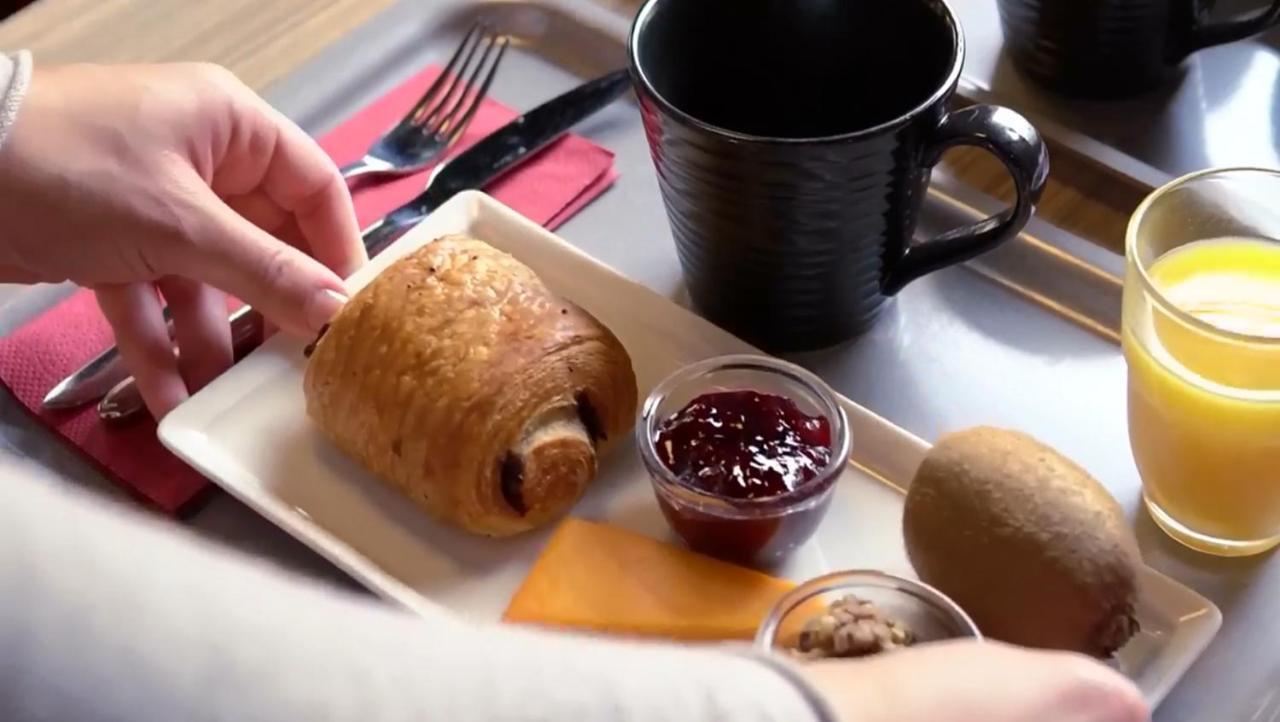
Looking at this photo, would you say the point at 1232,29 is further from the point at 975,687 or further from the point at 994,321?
the point at 975,687

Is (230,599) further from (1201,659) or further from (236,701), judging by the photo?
(1201,659)

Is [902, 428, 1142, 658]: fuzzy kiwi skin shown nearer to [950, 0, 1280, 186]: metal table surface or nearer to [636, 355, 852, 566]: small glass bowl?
[636, 355, 852, 566]: small glass bowl

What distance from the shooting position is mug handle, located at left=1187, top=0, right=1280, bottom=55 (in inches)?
34.7

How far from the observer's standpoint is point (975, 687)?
0.49 m

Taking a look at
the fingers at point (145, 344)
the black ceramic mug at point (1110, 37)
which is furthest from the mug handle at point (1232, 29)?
the fingers at point (145, 344)

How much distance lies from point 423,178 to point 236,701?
2.05 feet

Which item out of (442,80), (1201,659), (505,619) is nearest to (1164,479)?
(1201,659)

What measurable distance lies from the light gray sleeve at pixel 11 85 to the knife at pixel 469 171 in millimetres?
153

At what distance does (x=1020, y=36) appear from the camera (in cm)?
97

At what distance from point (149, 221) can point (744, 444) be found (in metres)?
0.38

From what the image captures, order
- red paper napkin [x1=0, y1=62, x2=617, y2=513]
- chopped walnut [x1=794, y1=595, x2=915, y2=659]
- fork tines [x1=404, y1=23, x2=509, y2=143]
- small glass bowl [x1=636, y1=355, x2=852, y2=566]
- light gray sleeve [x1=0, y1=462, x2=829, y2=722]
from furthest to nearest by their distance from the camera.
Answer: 1. fork tines [x1=404, y1=23, x2=509, y2=143]
2. red paper napkin [x1=0, y1=62, x2=617, y2=513]
3. small glass bowl [x1=636, y1=355, x2=852, y2=566]
4. chopped walnut [x1=794, y1=595, x2=915, y2=659]
5. light gray sleeve [x1=0, y1=462, x2=829, y2=722]

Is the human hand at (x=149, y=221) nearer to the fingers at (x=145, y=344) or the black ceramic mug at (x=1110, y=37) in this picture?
the fingers at (x=145, y=344)

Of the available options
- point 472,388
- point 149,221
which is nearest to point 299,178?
point 149,221

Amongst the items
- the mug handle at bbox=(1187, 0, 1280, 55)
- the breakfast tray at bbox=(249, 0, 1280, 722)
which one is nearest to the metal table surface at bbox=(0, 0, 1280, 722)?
the breakfast tray at bbox=(249, 0, 1280, 722)
